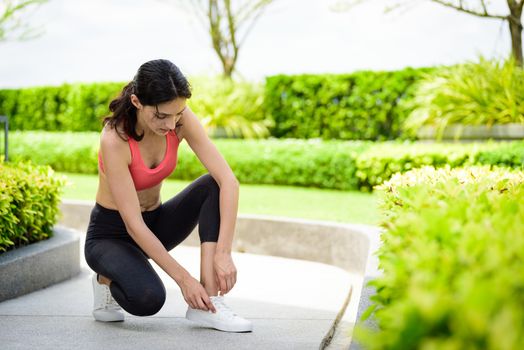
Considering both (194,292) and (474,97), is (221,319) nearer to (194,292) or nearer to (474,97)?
(194,292)

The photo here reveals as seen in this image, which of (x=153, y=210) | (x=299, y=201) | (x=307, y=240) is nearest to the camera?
(x=153, y=210)

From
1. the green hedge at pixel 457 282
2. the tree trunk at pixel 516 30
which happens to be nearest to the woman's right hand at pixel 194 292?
the green hedge at pixel 457 282

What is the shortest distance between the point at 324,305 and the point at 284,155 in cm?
592

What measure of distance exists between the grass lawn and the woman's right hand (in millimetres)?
2501

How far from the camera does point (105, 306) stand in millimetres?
3664

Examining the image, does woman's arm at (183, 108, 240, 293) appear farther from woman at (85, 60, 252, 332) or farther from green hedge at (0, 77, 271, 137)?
green hedge at (0, 77, 271, 137)

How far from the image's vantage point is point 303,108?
1313 cm

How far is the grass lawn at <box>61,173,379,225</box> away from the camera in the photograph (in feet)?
22.9

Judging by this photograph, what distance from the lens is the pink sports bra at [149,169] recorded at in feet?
11.2

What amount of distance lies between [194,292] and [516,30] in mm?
9518

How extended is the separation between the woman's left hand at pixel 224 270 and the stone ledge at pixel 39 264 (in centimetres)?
158

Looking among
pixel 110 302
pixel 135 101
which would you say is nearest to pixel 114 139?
pixel 135 101

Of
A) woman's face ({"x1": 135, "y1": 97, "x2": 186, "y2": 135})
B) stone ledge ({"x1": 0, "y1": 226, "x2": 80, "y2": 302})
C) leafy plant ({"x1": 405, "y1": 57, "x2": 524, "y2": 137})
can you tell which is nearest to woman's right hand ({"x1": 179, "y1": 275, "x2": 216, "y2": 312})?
woman's face ({"x1": 135, "y1": 97, "x2": 186, "y2": 135})

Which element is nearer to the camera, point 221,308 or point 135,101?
point 135,101
